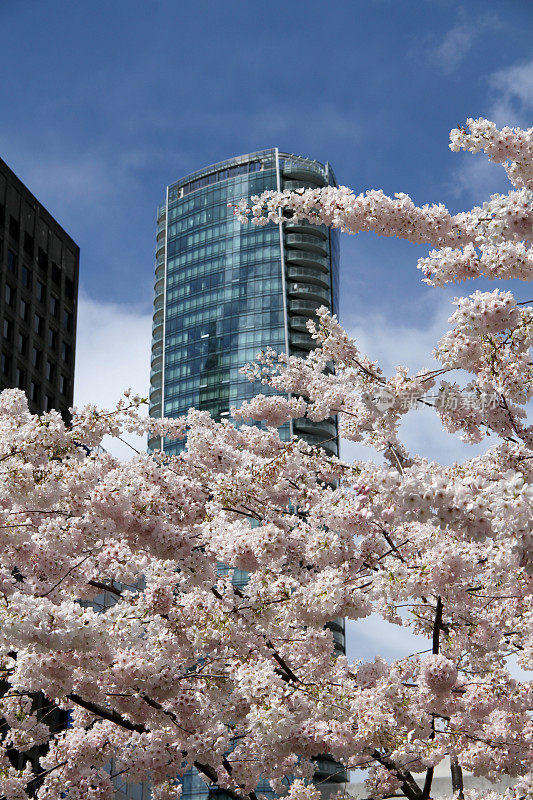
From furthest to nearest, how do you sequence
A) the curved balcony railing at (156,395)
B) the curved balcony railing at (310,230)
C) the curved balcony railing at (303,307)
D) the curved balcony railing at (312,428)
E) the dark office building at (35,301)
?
the curved balcony railing at (156,395) < the curved balcony railing at (310,230) < the curved balcony railing at (303,307) < the curved balcony railing at (312,428) < the dark office building at (35,301)

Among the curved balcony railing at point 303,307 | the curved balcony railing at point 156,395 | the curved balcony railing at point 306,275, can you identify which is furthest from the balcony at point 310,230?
the curved balcony railing at point 156,395

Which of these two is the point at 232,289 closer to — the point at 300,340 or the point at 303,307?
the point at 303,307

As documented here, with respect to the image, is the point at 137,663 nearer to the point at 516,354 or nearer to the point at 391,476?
the point at 391,476

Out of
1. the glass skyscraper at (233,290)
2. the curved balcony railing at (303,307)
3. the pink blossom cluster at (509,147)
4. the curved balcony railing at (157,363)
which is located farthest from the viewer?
the curved balcony railing at (157,363)

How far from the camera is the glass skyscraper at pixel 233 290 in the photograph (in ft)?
432

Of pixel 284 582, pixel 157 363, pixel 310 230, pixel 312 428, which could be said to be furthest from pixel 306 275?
pixel 284 582

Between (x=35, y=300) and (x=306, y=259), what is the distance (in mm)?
64459

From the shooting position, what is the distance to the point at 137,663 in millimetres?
10336

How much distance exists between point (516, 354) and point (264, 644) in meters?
4.98

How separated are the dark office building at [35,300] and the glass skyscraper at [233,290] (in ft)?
154

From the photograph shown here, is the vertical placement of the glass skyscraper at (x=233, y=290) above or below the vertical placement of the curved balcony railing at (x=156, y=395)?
above

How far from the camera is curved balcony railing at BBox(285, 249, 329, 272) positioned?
134875 millimetres

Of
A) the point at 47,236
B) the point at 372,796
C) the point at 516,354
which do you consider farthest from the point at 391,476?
the point at 47,236

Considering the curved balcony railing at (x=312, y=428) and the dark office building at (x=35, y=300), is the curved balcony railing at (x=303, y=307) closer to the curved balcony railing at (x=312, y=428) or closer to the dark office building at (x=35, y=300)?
the curved balcony railing at (x=312, y=428)
